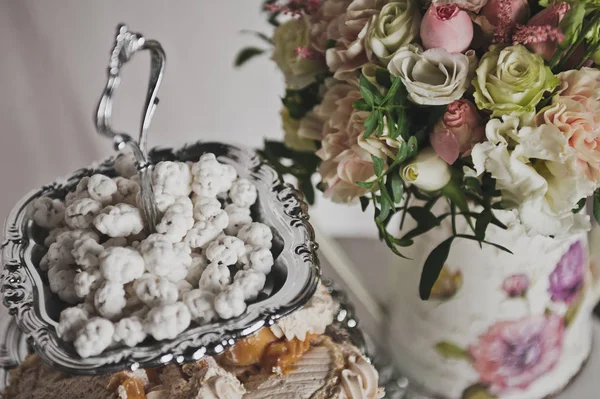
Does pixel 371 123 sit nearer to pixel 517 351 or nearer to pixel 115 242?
pixel 115 242

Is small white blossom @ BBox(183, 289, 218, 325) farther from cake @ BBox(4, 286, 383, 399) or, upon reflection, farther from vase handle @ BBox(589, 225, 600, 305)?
vase handle @ BBox(589, 225, 600, 305)

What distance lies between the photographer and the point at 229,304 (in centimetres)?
37

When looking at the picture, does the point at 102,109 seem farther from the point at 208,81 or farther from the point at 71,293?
the point at 208,81

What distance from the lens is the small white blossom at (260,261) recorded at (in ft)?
1.32

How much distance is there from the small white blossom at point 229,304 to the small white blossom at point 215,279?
14mm

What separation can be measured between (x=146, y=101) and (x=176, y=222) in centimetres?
8

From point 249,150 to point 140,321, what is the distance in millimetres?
199

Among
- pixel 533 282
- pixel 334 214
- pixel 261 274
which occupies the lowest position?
pixel 334 214

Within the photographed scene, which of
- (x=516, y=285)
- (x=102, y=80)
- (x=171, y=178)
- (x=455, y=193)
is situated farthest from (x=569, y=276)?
(x=102, y=80)

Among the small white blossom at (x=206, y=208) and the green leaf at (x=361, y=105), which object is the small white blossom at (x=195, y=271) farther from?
the green leaf at (x=361, y=105)

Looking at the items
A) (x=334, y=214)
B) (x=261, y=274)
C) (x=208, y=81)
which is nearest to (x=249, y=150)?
(x=261, y=274)

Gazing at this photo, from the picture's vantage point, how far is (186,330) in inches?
14.5

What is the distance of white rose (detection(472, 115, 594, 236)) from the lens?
1.40ft

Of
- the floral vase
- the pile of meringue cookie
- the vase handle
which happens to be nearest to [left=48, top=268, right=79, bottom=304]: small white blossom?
the pile of meringue cookie
